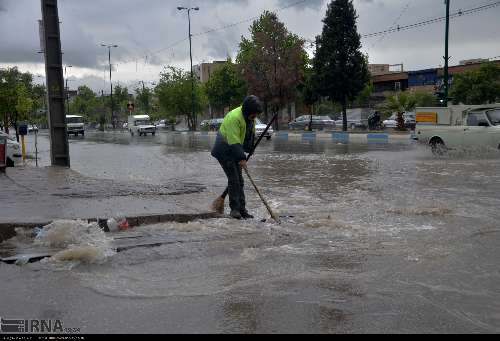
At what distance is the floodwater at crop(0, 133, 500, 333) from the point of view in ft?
12.2

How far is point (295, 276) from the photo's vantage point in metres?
4.71

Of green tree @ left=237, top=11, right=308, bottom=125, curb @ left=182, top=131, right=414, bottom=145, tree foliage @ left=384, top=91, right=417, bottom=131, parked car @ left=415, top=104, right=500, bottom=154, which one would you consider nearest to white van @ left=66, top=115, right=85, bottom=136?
green tree @ left=237, top=11, right=308, bottom=125

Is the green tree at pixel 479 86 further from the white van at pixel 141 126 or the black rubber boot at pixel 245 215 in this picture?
the black rubber boot at pixel 245 215

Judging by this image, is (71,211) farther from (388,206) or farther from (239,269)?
(388,206)

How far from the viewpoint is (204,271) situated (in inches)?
194

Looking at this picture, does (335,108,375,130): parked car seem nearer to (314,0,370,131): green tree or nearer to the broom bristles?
(314,0,370,131): green tree

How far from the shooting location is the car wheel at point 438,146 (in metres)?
17.8

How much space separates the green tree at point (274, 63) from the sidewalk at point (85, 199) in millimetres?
31504

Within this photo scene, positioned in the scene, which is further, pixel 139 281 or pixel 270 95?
pixel 270 95

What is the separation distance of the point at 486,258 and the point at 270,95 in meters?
38.3

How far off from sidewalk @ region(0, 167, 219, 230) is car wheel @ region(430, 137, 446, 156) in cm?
971

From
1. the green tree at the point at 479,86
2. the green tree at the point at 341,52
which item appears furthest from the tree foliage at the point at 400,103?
the green tree at the point at 341,52

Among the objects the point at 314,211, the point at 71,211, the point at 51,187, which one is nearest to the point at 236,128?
the point at 314,211

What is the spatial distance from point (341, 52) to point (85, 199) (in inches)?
1252
